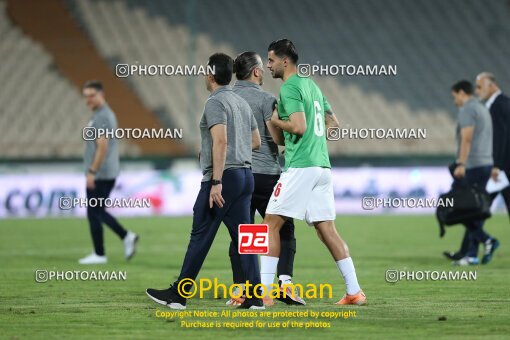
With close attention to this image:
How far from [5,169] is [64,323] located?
17011 mm

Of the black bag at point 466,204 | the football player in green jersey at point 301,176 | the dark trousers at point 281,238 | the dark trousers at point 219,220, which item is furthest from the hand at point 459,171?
the dark trousers at point 219,220

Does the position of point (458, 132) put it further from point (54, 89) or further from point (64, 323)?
point (54, 89)

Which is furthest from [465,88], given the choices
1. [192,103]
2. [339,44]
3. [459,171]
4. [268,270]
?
[339,44]

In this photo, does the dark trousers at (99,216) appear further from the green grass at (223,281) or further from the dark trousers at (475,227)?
the dark trousers at (475,227)

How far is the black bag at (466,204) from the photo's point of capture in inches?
536

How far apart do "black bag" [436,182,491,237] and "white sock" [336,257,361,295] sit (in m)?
4.57

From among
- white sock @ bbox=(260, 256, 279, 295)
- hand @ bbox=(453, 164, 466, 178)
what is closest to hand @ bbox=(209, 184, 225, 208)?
white sock @ bbox=(260, 256, 279, 295)

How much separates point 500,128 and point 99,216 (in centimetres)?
550

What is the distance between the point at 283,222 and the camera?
368 inches

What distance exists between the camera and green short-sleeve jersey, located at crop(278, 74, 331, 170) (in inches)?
357

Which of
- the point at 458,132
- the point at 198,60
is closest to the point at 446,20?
the point at 198,60

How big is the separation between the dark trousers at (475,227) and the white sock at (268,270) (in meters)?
5.22

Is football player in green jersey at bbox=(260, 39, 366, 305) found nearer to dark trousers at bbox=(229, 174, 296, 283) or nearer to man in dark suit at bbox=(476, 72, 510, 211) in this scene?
dark trousers at bbox=(229, 174, 296, 283)

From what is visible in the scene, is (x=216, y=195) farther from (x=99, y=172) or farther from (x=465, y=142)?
(x=99, y=172)
